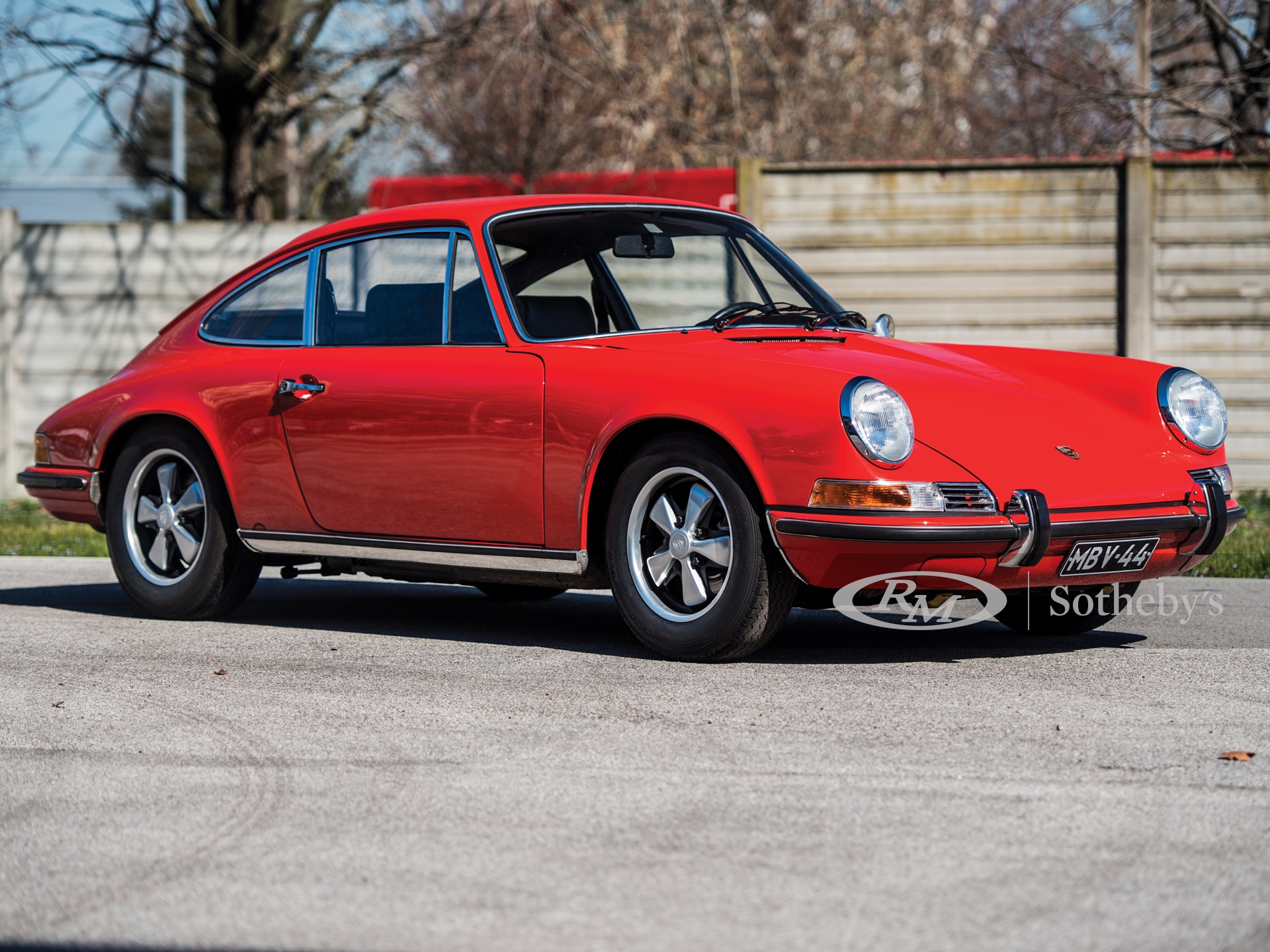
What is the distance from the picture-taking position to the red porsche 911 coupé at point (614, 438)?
4.91 meters

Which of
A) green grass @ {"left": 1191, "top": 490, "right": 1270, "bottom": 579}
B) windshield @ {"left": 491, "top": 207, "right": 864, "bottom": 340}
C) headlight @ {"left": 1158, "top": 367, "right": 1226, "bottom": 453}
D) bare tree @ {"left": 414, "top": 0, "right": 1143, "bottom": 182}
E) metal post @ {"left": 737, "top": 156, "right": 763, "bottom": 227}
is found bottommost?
green grass @ {"left": 1191, "top": 490, "right": 1270, "bottom": 579}

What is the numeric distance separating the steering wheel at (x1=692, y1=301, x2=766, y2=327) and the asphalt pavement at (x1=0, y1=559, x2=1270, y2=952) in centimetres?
116

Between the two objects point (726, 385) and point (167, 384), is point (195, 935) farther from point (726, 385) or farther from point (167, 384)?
Answer: point (167, 384)

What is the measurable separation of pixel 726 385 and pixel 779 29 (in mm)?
22434

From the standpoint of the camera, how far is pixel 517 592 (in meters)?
7.25

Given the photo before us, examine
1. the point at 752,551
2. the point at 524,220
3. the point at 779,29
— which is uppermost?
the point at 779,29

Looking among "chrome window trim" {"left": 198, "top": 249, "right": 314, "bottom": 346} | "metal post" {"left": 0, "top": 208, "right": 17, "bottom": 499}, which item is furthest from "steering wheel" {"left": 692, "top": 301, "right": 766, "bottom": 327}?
"metal post" {"left": 0, "top": 208, "right": 17, "bottom": 499}

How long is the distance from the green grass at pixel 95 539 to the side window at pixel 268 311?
172 centimetres

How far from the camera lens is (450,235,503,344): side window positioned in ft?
19.1

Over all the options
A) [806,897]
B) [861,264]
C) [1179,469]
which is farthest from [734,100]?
[806,897]

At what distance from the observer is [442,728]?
4.39 meters

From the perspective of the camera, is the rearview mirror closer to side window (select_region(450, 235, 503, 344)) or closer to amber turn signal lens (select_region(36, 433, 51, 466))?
side window (select_region(450, 235, 503, 344))

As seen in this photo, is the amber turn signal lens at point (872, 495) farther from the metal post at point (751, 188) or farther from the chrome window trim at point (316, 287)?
the metal post at point (751, 188)

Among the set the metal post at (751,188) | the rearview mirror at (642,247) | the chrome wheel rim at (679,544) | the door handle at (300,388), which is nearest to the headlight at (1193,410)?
the chrome wheel rim at (679,544)
